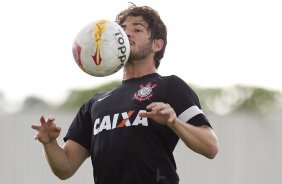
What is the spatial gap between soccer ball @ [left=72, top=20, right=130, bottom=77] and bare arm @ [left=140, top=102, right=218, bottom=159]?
717 mm

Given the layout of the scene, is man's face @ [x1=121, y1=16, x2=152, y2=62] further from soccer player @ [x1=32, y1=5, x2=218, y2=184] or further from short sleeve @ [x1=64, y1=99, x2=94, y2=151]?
short sleeve @ [x1=64, y1=99, x2=94, y2=151]

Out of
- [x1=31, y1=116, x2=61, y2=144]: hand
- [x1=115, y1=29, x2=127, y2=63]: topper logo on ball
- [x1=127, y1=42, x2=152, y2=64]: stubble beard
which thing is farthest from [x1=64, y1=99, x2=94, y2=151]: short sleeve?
[x1=115, y1=29, x2=127, y2=63]: topper logo on ball

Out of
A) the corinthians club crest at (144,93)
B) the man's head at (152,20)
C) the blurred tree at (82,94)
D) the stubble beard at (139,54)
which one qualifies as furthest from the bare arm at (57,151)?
the blurred tree at (82,94)

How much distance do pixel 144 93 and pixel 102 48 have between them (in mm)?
515

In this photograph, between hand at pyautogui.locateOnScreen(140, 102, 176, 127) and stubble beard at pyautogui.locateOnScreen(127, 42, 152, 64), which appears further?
stubble beard at pyautogui.locateOnScreen(127, 42, 152, 64)

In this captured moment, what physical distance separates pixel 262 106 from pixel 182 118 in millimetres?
21645

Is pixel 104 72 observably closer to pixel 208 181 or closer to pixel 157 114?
pixel 157 114

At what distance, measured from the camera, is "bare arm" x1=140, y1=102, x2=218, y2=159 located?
5359 mm

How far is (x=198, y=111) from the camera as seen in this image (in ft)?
19.4

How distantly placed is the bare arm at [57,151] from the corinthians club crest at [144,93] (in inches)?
28.6

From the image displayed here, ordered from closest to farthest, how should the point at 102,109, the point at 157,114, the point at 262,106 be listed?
1. the point at 157,114
2. the point at 102,109
3. the point at 262,106

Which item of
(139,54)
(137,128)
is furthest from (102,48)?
(137,128)

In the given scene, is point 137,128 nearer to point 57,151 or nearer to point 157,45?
point 57,151

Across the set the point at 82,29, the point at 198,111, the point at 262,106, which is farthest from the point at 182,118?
the point at 262,106
